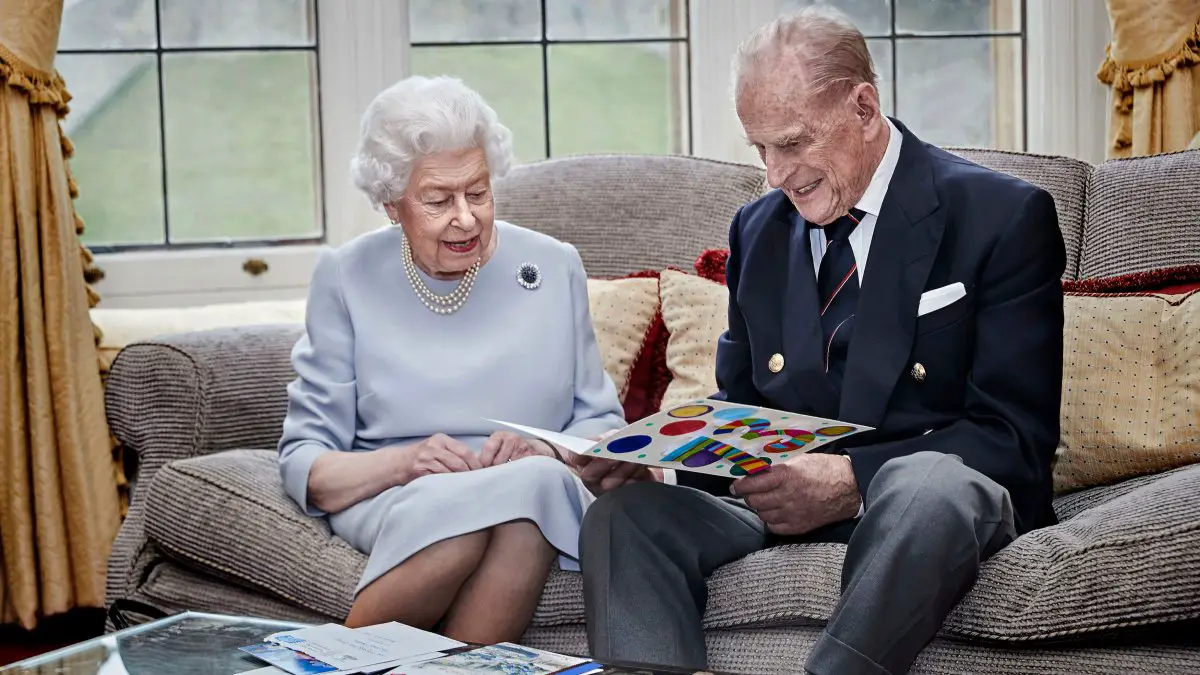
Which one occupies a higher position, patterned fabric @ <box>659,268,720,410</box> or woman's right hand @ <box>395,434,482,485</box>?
patterned fabric @ <box>659,268,720,410</box>

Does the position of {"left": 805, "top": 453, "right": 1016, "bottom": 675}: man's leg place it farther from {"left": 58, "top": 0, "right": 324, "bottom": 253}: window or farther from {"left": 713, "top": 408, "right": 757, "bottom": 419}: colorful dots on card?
{"left": 58, "top": 0, "right": 324, "bottom": 253}: window

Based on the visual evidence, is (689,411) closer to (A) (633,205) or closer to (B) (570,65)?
(A) (633,205)

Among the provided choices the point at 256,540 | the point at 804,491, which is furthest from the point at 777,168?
the point at 256,540

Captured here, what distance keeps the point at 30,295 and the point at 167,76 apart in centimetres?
79

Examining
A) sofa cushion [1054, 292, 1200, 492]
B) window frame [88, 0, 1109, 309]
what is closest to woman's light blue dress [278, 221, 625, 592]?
sofa cushion [1054, 292, 1200, 492]

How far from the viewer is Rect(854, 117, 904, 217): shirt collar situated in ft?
5.81

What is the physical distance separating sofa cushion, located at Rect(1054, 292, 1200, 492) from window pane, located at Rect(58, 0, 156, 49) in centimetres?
240

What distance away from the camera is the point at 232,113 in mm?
3285

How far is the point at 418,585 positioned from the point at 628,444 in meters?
0.42

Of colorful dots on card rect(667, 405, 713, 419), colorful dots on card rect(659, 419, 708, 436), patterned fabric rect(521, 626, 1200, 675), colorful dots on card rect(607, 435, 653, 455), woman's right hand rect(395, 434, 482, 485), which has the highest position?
colorful dots on card rect(667, 405, 713, 419)

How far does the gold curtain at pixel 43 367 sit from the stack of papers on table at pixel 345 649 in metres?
1.56

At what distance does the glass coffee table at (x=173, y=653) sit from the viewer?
1372 mm

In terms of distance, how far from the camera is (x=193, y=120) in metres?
3.27

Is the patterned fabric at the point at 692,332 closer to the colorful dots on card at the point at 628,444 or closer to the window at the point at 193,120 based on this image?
the colorful dots on card at the point at 628,444
